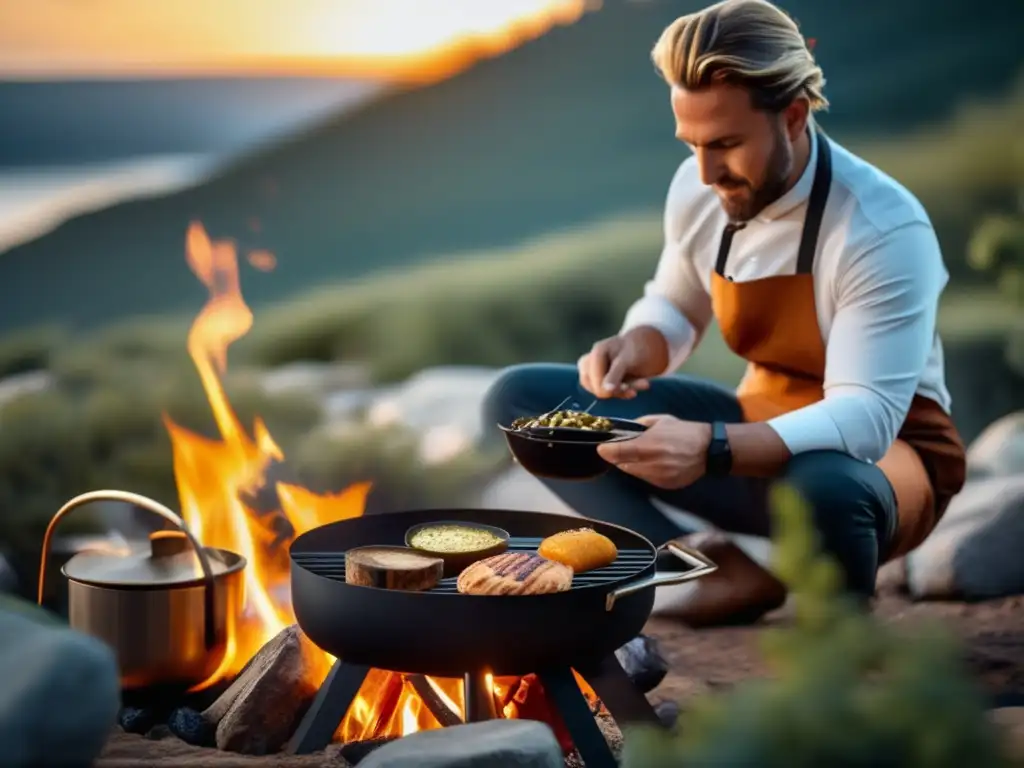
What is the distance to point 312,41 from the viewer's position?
212 inches

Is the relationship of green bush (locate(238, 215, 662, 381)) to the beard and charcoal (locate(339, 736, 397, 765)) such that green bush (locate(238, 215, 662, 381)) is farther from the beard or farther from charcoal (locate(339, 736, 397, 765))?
charcoal (locate(339, 736, 397, 765))

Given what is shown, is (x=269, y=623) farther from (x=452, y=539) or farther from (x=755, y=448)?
(x=755, y=448)

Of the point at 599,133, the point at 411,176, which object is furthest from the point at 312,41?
the point at 599,133

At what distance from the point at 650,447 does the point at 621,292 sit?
3266 millimetres

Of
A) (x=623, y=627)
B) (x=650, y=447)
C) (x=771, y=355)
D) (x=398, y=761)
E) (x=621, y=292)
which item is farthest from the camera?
(x=621, y=292)

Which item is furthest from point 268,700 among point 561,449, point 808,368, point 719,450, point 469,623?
point 808,368

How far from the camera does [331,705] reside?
2.49 m

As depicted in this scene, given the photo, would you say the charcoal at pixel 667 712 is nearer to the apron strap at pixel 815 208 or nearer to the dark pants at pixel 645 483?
the dark pants at pixel 645 483

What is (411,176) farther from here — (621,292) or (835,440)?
(835,440)

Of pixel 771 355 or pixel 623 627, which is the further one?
pixel 771 355

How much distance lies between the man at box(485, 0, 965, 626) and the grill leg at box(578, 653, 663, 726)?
18.0 inches

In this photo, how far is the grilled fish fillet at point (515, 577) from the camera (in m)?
2.39

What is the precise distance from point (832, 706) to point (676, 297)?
2.13 m

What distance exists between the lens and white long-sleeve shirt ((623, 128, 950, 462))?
2.89m
